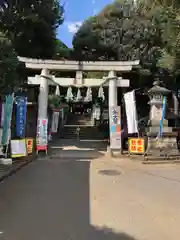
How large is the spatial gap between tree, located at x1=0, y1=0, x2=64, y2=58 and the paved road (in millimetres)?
11400

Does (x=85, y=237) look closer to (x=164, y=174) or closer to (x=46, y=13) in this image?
(x=164, y=174)

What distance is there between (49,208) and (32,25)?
16.6m

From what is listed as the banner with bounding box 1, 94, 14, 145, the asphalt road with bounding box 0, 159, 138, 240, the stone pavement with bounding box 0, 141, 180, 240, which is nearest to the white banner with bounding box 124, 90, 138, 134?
the stone pavement with bounding box 0, 141, 180, 240

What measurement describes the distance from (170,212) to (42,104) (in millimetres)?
13389

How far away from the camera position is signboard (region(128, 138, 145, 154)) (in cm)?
1723

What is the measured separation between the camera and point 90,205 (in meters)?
7.52

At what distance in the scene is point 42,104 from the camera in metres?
19.2

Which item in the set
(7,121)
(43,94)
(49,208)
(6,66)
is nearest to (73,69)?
(43,94)

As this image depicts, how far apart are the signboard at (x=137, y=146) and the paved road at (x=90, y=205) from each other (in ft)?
13.9

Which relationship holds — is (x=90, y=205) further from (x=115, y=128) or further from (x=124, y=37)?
(x=124, y=37)

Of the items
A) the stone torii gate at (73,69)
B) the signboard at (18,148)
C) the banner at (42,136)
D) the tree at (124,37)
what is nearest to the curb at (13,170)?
the signboard at (18,148)

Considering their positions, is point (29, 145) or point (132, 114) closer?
point (29, 145)

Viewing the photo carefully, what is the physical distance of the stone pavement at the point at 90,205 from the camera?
559cm

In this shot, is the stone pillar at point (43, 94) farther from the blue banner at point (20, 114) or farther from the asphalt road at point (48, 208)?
the asphalt road at point (48, 208)
